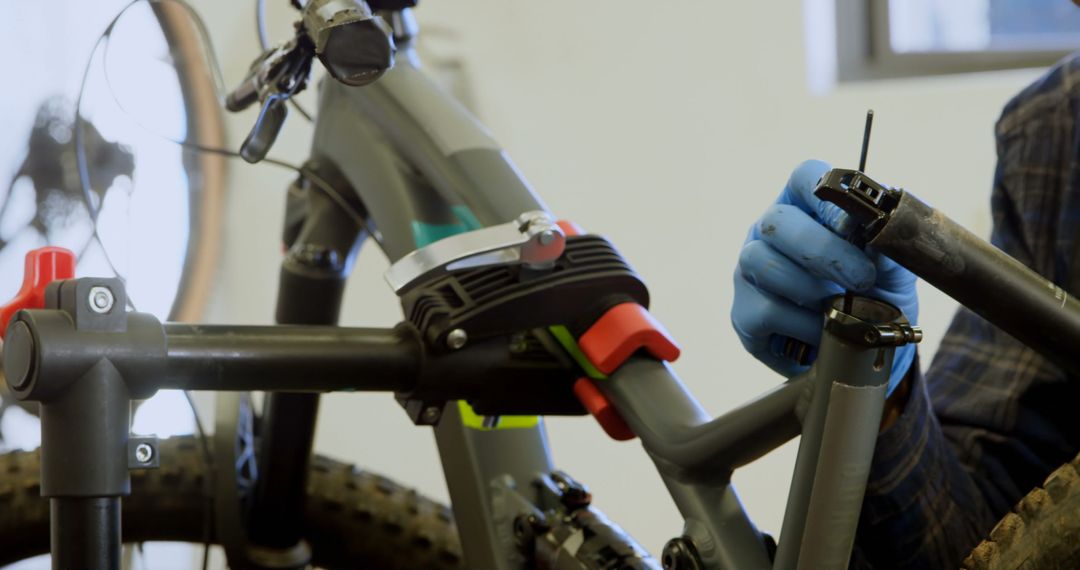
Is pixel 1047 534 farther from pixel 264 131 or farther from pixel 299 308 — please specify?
pixel 299 308

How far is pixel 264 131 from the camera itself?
23.4 inches

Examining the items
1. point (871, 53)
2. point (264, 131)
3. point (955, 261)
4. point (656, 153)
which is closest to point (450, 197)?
point (264, 131)

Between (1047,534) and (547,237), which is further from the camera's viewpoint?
(547,237)

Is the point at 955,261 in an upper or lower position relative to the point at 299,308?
upper

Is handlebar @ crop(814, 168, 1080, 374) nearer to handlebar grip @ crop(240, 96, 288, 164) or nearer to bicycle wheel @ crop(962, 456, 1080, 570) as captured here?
bicycle wheel @ crop(962, 456, 1080, 570)

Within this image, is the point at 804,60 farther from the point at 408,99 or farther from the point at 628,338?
the point at 628,338

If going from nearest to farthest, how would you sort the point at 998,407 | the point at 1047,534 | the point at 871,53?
1. the point at 1047,534
2. the point at 998,407
3. the point at 871,53

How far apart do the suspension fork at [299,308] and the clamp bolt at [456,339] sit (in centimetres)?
29

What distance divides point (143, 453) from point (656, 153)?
1203 mm

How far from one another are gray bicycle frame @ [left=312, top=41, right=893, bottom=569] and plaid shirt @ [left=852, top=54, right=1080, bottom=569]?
19 centimetres

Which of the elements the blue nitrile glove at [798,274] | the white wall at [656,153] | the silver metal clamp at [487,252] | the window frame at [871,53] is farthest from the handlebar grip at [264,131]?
the window frame at [871,53]

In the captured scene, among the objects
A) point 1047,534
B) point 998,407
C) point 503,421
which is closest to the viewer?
point 1047,534

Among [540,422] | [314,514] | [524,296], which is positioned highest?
[524,296]

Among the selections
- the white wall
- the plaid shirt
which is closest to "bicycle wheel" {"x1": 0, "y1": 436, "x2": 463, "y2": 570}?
the plaid shirt
